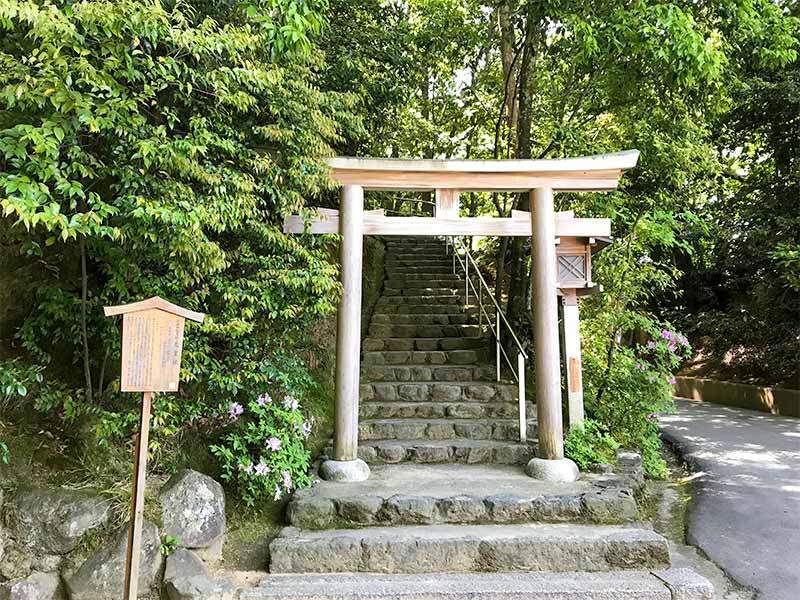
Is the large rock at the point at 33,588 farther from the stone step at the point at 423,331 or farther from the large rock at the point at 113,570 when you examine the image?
the stone step at the point at 423,331

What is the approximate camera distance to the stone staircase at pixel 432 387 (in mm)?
5195

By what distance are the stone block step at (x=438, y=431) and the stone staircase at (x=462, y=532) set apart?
0.01m

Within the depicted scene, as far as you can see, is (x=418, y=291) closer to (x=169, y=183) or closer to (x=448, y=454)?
(x=448, y=454)

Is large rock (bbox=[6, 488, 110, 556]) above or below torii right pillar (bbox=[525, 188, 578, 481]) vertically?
below

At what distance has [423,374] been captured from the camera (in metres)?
6.67

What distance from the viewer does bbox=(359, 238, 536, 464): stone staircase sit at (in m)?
5.20

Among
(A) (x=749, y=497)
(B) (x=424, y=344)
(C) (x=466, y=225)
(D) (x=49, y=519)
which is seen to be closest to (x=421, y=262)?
(B) (x=424, y=344)

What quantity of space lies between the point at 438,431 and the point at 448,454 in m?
0.37

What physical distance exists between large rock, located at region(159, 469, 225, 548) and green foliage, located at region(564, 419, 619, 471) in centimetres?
322

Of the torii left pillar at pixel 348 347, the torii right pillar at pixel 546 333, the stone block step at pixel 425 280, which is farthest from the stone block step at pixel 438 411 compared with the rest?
the stone block step at pixel 425 280

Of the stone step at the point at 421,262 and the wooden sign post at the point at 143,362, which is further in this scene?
the stone step at the point at 421,262

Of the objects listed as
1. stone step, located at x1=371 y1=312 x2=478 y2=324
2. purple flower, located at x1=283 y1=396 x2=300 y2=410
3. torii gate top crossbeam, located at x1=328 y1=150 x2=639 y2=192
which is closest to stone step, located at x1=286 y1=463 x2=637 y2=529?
purple flower, located at x1=283 y1=396 x2=300 y2=410

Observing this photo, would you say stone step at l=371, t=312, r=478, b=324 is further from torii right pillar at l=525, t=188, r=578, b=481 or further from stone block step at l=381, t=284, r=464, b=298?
torii right pillar at l=525, t=188, r=578, b=481

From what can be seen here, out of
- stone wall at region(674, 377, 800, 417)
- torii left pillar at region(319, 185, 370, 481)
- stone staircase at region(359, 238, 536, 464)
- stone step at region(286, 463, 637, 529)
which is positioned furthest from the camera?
stone wall at region(674, 377, 800, 417)
